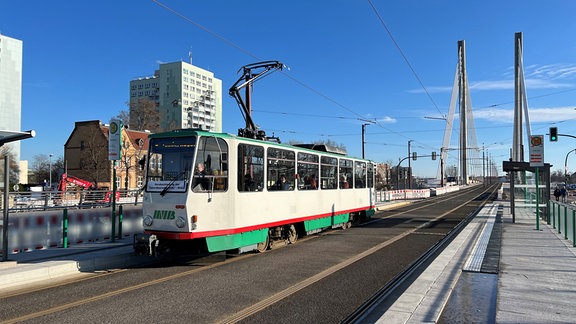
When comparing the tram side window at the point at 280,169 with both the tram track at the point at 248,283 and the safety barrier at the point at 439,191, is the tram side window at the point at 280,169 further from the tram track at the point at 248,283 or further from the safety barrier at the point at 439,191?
the safety barrier at the point at 439,191

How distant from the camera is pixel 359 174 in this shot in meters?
18.0

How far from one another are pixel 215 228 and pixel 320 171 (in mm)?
5695

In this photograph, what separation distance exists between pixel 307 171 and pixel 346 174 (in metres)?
3.78

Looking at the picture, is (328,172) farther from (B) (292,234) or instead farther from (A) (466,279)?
(A) (466,279)

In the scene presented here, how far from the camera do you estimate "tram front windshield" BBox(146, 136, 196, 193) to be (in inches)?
352

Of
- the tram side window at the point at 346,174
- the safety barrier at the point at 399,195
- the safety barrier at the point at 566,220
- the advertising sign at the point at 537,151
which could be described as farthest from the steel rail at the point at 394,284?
the safety barrier at the point at 399,195

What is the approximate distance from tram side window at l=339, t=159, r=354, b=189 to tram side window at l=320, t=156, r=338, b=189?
2.01ft

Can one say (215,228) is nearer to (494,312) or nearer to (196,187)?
(196,187)

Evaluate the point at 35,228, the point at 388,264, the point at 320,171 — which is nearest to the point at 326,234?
the point at 320,171

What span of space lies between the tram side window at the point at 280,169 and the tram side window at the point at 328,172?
2.25 m

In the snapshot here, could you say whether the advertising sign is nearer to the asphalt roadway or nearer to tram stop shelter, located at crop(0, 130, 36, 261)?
the asphalt roadway

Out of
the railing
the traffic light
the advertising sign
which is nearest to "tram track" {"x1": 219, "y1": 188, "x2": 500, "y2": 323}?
the advertising sign

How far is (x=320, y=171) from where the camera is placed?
14.0 metres

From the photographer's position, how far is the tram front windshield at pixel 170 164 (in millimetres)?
8953
